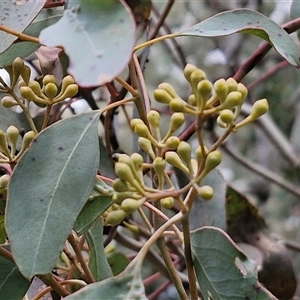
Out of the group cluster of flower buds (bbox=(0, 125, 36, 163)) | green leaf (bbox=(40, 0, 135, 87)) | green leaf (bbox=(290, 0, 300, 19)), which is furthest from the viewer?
green leaf (bbox=(290, 0, 300, 19))

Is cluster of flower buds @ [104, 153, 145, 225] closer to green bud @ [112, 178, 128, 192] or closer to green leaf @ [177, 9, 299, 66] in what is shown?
green bud @ [112, 178, 128, 192]

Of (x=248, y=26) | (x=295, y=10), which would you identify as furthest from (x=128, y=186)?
(x=295, y=10)

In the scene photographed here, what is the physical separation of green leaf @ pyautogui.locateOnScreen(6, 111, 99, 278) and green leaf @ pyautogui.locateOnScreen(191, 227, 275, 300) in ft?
0.41

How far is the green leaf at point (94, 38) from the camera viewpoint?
443 millimetres

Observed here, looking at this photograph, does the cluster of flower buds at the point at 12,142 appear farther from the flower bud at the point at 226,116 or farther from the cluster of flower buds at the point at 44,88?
the flower bud at the point at 226,116

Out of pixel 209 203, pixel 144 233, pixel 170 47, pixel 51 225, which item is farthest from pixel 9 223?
pixel 170 47

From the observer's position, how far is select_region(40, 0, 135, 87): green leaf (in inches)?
17.4

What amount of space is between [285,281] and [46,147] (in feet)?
1.77

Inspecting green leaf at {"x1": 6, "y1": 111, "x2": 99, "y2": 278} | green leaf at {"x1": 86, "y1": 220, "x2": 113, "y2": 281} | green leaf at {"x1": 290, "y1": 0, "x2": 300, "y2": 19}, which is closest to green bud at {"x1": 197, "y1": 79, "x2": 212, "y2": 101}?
green leaf at {"x1": 6, "y1": 111, "x2": 99, "y2": 278}

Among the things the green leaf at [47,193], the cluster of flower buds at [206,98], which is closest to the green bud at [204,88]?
the cluster of flower buds at [206,98]

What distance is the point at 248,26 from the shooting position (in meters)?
0.59

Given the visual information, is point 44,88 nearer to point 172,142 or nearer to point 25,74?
point 25,74

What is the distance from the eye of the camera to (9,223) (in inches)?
19.8

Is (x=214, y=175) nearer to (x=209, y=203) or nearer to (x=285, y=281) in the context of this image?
(x=209, y=203)
